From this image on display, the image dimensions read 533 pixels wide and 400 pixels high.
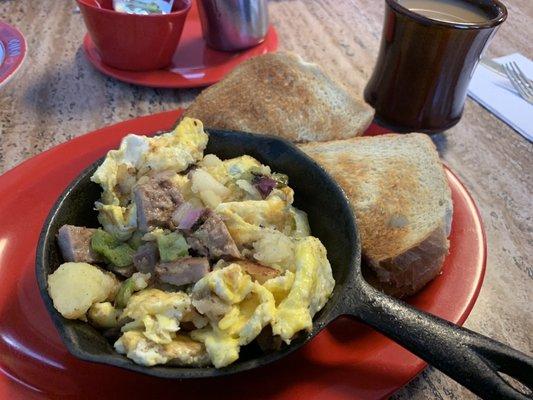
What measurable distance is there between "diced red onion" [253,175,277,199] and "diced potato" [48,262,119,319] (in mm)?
396

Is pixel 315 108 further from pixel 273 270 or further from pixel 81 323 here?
pixel 81 323

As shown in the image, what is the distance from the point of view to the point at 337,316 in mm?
960

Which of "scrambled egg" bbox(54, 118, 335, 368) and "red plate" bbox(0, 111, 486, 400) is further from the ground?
"scrambled egg" bbox(54, 118, 335, 368)

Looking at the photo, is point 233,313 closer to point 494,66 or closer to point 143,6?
point 143,6

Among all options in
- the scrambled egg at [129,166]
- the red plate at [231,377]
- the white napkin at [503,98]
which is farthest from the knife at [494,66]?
the scrambled egg at [129,166]

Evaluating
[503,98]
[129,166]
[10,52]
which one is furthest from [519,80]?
[10,52]

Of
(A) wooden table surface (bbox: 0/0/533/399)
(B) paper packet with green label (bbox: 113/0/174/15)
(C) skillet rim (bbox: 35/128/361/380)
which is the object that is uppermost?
(B) paper packet with green label (bbox: 113/0/174/15)

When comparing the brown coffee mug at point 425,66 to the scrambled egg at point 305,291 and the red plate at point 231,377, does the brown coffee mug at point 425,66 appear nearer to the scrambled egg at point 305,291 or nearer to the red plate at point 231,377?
the red plate at point 231,377

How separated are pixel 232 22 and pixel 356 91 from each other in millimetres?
614

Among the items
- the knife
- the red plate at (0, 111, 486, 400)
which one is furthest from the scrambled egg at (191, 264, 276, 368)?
the knife

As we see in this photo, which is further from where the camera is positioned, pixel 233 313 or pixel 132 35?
A: pixel 132 35

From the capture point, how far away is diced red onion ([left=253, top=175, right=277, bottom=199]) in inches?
46.8

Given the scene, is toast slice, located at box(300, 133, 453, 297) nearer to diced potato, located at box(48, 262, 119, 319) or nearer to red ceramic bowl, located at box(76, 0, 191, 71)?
diced potato, located at box(48, 262, 119, 319)

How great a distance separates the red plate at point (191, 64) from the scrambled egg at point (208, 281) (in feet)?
2.64
